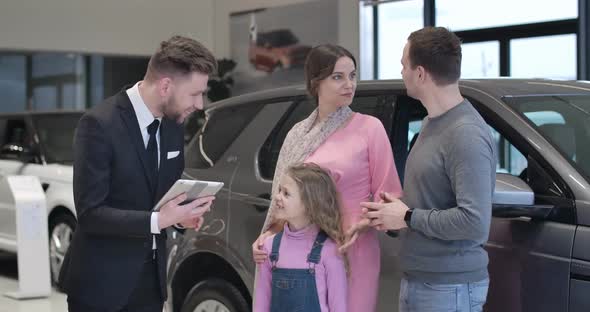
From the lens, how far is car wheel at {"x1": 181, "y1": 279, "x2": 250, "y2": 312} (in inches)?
162

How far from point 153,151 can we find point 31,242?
15.5ft

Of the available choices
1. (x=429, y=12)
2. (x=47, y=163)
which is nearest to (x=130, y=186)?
(x=47, y=163)

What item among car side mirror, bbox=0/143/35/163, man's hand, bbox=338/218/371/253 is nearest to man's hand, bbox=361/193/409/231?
man's hand, bbox=338/218/371/253

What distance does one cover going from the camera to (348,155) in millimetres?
3275

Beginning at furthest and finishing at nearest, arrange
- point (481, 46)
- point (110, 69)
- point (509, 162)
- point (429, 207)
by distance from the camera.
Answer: point (110, 69), point (481, 46), point (509, 162), point (429, 207)

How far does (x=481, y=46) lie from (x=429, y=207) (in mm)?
8156

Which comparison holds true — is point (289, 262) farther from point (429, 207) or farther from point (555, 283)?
point (555, 283)

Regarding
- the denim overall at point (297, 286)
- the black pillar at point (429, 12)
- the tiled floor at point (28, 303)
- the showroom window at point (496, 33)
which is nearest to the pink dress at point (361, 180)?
the denim overall at point (297, 286)

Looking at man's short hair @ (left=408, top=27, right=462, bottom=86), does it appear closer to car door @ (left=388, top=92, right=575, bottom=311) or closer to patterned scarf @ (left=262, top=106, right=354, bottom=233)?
car door @ (left=388, top=92, right=575, bottom=311)

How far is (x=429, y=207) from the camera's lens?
285 centimetres

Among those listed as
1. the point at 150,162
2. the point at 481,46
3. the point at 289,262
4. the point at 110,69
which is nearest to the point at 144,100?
the point at 150,162

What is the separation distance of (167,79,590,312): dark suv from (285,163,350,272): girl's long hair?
310 millimetres

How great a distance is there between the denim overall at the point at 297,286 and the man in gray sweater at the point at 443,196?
1.03ft

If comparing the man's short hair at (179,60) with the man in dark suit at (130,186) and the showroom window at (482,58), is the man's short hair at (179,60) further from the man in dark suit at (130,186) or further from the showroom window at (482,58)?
the showroom window at (482,58)
